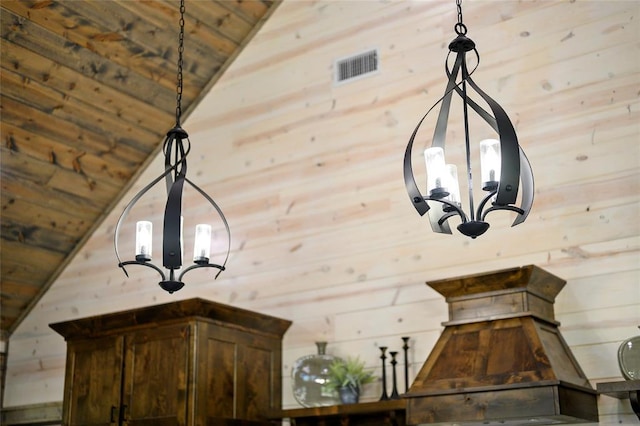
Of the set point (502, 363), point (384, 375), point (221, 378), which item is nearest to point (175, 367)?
point (221, 378)

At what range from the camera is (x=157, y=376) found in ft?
17.1

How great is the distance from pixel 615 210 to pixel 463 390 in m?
1.25

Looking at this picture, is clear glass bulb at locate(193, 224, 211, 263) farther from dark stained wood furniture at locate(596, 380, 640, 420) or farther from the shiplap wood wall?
dark stained wood furniture at locate(596, 380, 640, 420)

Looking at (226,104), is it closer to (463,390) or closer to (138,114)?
(138,114)

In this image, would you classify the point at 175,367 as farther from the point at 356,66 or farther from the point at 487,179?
the point at 487,179

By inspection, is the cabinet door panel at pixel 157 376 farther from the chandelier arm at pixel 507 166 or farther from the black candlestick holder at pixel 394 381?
the chandelier arm at pixel 507 166

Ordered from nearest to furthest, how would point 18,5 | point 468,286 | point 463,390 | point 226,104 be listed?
point 463,390
point 468,286
point 18,5
point 226,104

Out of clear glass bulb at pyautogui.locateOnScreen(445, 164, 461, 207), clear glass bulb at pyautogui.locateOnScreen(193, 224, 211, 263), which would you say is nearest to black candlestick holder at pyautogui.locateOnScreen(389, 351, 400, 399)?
clear glass bulb at pyautogui.locateOnScreen(193, 224, 211, 263)

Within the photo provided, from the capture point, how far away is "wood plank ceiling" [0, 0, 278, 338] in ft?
19.0

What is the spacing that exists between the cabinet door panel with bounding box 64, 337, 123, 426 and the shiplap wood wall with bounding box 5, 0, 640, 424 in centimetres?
75

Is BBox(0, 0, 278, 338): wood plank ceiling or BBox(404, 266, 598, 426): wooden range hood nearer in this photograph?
BBox(404, 266, 598, 426): wooden range hood

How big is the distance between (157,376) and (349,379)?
43.6 inches

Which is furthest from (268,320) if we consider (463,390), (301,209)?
(463,390)

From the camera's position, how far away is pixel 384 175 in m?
5.54
